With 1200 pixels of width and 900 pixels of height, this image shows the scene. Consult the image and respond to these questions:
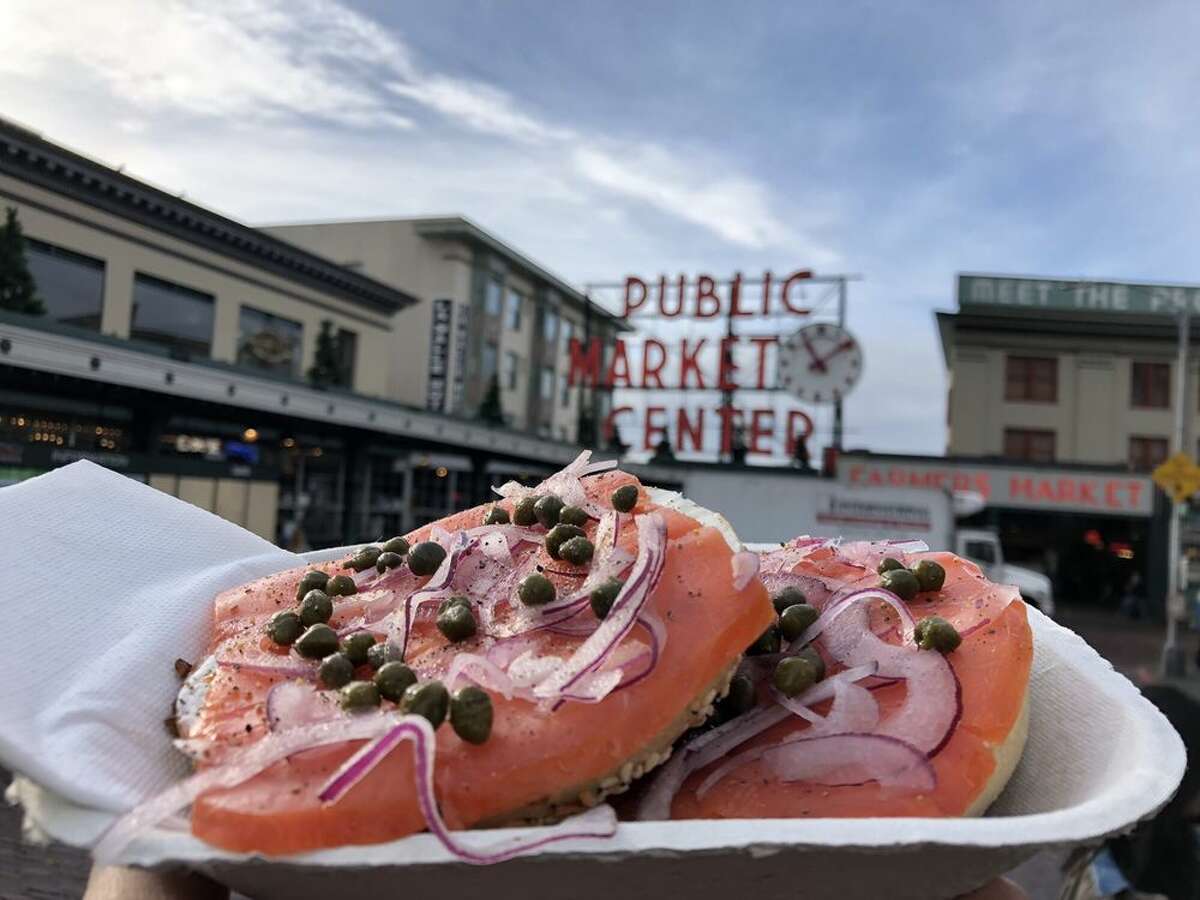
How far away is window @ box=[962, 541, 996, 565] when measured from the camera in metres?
21.0

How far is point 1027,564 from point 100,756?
117 ft

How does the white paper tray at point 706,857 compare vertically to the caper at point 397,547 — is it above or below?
below

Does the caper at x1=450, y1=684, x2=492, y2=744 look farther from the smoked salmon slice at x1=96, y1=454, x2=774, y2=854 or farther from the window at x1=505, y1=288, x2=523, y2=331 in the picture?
the window at x1=505, y1=288, x2=523, y2=331

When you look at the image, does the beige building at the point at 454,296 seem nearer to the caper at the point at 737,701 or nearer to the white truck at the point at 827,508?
the white truck at the point at 827,508

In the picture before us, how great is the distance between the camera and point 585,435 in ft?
118

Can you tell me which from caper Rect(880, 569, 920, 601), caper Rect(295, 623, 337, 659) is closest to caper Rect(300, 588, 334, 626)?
caper Rect(295, 623, 337, 659)

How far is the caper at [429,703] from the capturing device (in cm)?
139

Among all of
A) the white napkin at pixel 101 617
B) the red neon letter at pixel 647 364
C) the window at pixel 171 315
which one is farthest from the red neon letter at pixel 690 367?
the white napkin at pixel 101 617

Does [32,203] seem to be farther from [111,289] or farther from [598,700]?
[598,700]

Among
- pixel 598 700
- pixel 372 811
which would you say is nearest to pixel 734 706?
pixel 598 700

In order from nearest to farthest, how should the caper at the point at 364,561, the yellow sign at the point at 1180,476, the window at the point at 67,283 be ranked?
1. the caper at the point at 364,561
2. the yellow sign at the point at 1180,476
3. the window at the point at 67,283

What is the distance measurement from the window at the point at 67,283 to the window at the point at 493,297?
21.5m

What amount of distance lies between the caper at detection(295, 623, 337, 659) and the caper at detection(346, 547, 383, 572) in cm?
51

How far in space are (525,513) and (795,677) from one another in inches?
31.7
